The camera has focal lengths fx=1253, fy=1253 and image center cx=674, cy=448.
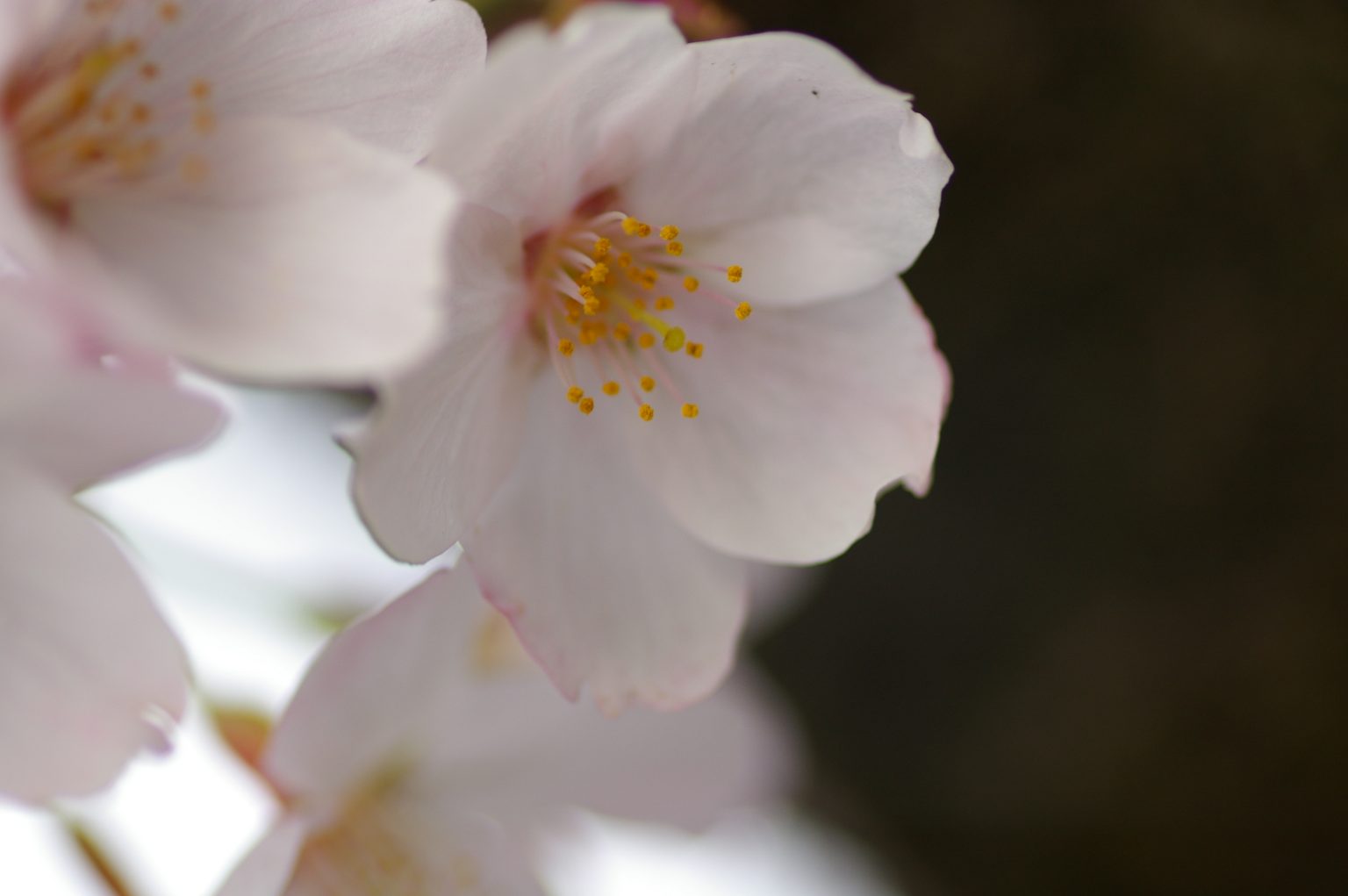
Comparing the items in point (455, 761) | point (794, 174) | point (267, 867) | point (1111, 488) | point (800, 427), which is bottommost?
point (1111, 488)

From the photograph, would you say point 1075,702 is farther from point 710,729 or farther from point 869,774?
point 710,729

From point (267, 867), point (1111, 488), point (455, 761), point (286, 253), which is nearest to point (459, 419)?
point (286, 253)

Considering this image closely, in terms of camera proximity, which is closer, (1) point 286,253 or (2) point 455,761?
(1) point 286,253

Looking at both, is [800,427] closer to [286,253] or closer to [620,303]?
[620,303]

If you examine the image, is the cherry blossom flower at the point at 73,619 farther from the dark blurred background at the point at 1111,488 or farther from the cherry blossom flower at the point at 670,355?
the dark blurred background at the point at 1111,488

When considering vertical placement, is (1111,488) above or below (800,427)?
below

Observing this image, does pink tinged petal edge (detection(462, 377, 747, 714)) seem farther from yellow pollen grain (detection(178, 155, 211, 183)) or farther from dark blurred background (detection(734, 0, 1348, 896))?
dark blurred background (detection(734, 0, 1348, 896))

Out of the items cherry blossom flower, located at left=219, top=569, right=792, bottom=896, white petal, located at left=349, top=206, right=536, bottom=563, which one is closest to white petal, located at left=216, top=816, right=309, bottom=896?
cherry blossom flower, located at left=219, top=569, right=792, bottom=896
